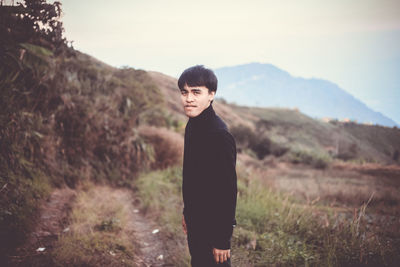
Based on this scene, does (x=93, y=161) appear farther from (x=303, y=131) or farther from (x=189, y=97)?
(x=303, y=131)

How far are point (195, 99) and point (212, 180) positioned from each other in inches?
25.1

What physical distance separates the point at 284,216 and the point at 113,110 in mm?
5338

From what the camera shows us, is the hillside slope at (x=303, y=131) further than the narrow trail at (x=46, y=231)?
Yes

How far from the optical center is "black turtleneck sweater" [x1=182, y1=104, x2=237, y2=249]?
1579 mm

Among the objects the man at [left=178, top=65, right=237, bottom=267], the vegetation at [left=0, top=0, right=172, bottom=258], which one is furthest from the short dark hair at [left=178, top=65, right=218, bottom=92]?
the vegetation at [left=0, top=0, right=172, bottom=258]

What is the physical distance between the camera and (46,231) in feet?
10.4

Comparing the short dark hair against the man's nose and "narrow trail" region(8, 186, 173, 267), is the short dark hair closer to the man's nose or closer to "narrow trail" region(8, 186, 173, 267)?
the man's nose

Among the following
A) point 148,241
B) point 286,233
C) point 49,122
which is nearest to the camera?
point 286,233

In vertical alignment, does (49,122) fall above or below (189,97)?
below

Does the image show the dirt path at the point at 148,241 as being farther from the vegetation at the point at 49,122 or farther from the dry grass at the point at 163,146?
the dry grass at the point at 163,146

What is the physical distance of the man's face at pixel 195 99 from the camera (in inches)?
68.7

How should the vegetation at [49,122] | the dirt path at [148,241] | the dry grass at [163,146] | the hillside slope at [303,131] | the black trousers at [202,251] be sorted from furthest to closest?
the hillside slope at [303,131], the dry grass at [163,146], the vegetation at [49,122], the dirt path at [148,241], the black trousers at [202,251]

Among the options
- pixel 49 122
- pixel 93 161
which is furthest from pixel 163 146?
pixel 49 122

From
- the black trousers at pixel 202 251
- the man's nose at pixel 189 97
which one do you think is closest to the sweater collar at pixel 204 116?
the man's nose at pixel 189 97
